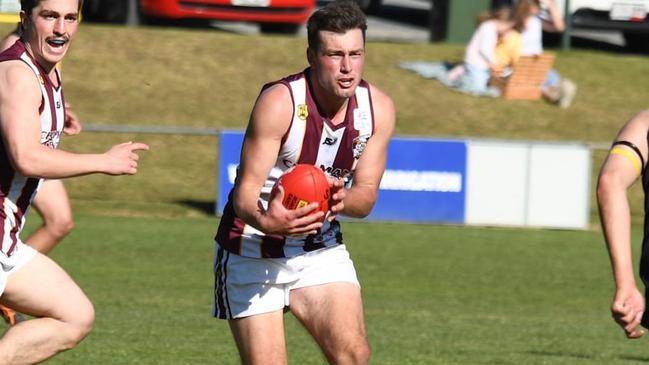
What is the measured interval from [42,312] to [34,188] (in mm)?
545

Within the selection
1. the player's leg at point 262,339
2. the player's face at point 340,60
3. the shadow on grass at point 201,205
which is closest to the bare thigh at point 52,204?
the player's leg at point 262,339

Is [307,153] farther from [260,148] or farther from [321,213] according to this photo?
[321,213]

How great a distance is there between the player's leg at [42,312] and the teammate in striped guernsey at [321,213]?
0.62 metres

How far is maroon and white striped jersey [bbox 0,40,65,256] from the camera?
251 inches

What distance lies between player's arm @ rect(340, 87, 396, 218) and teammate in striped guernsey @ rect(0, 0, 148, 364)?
3.13 feet

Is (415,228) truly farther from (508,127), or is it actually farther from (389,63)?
(389,63)

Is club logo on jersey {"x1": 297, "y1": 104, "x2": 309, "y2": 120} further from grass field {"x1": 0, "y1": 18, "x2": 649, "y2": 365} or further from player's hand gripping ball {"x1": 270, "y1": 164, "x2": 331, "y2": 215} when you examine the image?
grass field {"x1": 0, "y1": 18, "x2": 649, "y2": 365}

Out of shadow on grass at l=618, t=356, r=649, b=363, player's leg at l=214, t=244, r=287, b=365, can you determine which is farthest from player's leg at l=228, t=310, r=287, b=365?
shadow on grass at l=618, t=356, r=649, b=363

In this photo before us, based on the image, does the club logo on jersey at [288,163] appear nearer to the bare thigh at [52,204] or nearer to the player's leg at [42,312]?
the player's leg at [42,312]

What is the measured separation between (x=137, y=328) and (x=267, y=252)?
3.51 meters

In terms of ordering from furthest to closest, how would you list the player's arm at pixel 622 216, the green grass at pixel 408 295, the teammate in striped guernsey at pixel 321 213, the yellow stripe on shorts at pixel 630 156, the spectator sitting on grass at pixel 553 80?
the spectator sitting on grass at pixel 553 80 < the green grass at pixel 408 295 < the teammate in striped guernsey at pixel 321 213 < the yellow stripe on shorts at pixel 630 156 < the player's arm at pixel 622 216

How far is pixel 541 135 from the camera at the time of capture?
64.0 ft

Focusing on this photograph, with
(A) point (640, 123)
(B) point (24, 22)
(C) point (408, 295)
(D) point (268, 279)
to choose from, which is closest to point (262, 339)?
(D) point (268, 279)

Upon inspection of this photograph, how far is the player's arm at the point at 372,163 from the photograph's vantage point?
6.59 metres
